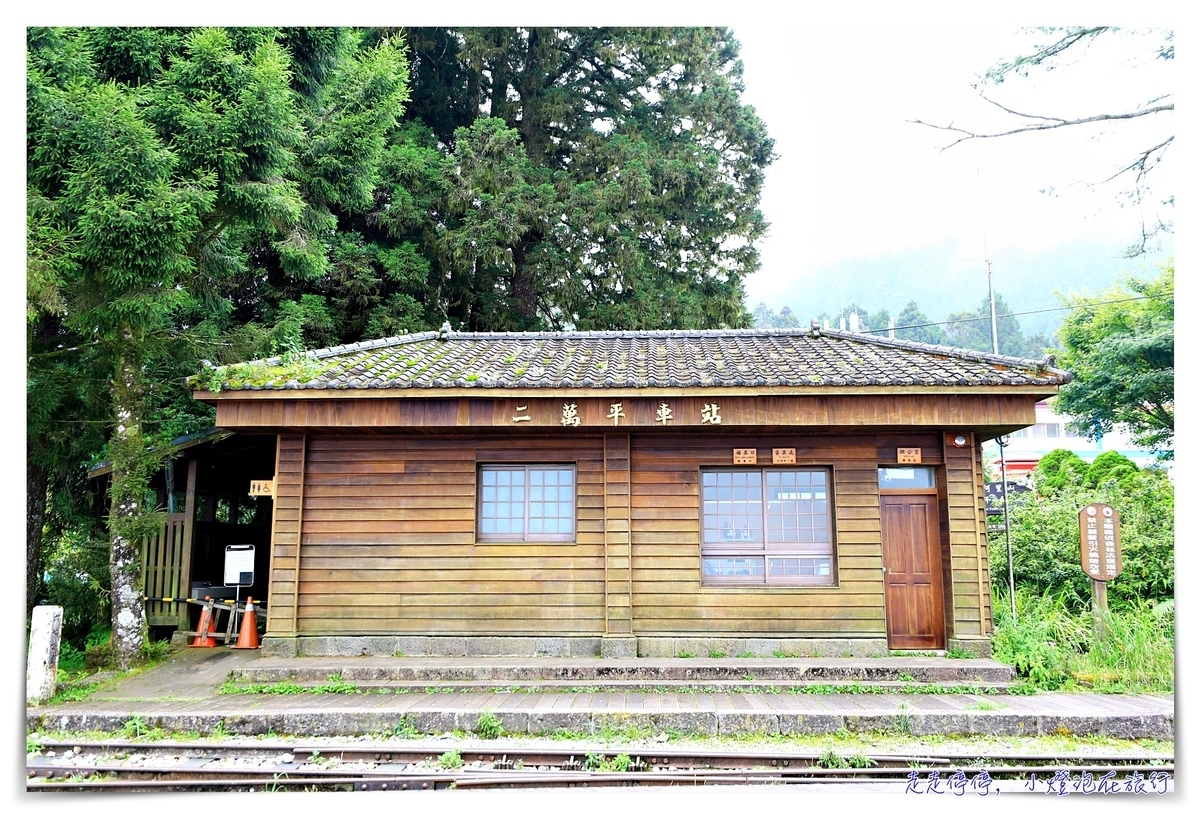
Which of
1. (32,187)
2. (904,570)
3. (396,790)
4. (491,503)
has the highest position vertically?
(32,187)

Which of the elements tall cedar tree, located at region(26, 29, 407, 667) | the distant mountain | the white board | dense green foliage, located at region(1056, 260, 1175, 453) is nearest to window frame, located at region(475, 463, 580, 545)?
the white board

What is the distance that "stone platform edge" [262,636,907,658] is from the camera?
8594 mm

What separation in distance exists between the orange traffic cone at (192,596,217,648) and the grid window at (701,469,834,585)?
679 cm

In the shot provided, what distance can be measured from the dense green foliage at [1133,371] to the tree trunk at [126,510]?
17863 millimetres

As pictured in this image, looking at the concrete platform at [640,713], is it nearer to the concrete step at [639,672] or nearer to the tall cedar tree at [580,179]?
the concrete step at [639,672]

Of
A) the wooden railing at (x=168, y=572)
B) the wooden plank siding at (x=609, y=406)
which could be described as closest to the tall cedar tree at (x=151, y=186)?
the wooden railing at (x=168, y=572)

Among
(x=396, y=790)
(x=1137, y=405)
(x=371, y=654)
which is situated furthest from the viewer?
(x=1137, y=405)

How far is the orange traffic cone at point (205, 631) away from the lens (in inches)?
402

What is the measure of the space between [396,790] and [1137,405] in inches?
758

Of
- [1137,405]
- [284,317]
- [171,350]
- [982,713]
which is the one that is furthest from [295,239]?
[1137,405]

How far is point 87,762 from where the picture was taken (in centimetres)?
640

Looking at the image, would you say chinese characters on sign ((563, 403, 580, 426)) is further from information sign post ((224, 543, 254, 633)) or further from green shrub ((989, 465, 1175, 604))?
green shrub ((989, 465, 1175, 604))

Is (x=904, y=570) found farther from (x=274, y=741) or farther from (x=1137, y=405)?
(x=1137, y=405)

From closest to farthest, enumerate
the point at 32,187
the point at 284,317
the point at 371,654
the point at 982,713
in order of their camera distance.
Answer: the point at 982,713 < the point at 32,187 < the point at 371,654 < the point at 284,317
